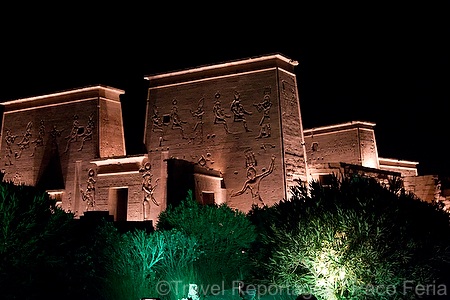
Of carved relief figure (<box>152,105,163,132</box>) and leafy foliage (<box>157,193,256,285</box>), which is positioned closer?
leafy foliage (<box>157,193,256,285</box>)

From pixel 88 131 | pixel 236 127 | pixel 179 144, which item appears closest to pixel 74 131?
pixel 88 131

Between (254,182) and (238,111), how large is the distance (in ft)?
8.30

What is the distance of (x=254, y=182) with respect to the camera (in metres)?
16.0

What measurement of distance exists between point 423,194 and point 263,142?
25.5 feet

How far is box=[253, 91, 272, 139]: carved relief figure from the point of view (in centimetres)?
1631

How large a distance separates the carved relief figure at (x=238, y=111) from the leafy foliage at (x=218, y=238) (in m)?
4.99

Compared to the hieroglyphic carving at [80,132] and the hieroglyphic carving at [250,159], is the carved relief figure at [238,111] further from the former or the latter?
the hieroglyphic carving at [80,132]

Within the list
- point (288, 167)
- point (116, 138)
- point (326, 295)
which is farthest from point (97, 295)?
point (116, 138)

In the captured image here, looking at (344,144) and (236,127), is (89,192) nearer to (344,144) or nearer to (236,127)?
(236,127)

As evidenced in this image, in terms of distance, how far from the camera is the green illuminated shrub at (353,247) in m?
8.48

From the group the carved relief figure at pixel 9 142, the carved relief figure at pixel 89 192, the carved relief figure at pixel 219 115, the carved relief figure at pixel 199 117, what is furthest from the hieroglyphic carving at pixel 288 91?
the carved relief figure at pixel 9 142

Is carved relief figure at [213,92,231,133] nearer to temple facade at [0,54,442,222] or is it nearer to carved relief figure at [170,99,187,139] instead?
temple facade at [0,54,442,222]

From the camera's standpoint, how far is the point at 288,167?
52.4ft

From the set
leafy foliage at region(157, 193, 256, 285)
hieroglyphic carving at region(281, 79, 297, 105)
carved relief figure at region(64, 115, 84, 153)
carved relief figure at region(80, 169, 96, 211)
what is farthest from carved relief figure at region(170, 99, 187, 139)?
leafy foliage at region(157, 193, 256, 285)
